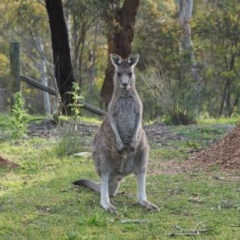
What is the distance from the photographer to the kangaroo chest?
6.00 m

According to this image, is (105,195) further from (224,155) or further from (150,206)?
(224,155)

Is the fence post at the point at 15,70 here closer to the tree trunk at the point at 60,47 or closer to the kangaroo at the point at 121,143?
the tree trunk at the point at 60,47

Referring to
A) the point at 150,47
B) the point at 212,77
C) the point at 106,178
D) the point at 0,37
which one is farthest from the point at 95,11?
the point at 0,37

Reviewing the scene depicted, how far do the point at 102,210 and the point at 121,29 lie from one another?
11312 millimetres

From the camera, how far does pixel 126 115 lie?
6008 millimetres

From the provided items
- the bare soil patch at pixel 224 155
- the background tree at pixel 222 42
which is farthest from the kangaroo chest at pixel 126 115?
the background tree at pixel 222 42

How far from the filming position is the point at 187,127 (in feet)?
35.7

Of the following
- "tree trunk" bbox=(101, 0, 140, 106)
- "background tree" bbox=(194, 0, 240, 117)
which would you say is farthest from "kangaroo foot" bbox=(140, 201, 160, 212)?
"background tree" bbox=(194, 0, 240, 117)

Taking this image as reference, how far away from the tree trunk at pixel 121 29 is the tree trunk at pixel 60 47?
11.7 feet

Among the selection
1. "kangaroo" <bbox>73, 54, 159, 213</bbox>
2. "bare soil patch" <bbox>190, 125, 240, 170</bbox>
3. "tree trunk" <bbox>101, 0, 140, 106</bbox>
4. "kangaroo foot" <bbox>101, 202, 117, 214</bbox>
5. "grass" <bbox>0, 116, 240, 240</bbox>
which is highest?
"tree trunk" <bbox>101, 0, 140, 106</bbox>

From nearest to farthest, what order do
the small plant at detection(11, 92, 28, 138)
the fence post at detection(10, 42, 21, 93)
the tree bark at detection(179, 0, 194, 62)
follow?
the small plant at detection(11, 92, 28, 138) < the fence post at detection(10, 42, 21, 93) < the tree bark at detection(179, 0, 194, 62)

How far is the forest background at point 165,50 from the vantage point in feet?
40.8

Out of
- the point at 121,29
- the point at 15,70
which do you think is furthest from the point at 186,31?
the point at 15,70

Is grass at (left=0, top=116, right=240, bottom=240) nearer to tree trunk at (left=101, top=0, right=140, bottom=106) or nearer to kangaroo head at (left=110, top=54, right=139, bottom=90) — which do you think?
kangaroo head at (left=110, top=54, right=139, bottom=90)
